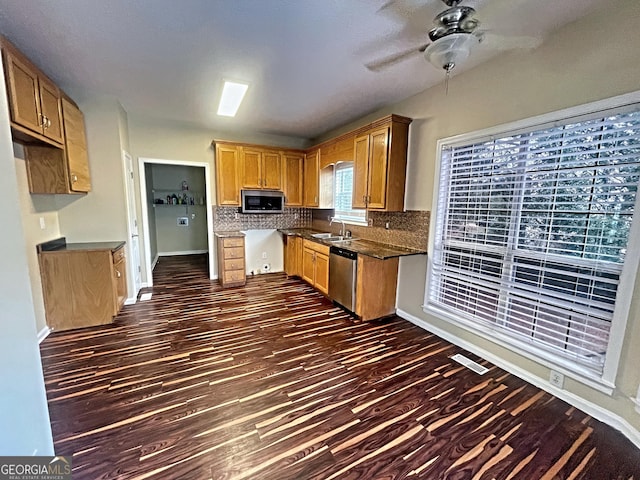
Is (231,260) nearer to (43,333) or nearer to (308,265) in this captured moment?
(308,265)

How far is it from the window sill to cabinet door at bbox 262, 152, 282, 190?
3605 mm

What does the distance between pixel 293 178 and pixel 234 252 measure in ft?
5.97

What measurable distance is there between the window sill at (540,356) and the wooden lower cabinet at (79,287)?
3.83 meters

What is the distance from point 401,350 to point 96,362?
286 centimetres

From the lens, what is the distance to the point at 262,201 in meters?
5.12

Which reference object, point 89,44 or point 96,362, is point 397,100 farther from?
point 96,362

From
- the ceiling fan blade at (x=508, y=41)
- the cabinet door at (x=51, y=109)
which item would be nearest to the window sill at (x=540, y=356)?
the ceiling fan blade at (x=508, y=41)

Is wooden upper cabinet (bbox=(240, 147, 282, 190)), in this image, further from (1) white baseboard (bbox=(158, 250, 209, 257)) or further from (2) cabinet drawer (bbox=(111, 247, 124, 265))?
(1) white baseboard (bbox=(158, 250, 209, 257))

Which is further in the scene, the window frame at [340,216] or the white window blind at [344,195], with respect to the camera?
the white window blind at [344,195]

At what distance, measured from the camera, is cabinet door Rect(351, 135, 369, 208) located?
355cm

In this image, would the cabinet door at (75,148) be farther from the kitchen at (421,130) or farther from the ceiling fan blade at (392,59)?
the ceiling fan blade at (392,59)

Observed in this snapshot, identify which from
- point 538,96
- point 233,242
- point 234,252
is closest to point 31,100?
point 233,242

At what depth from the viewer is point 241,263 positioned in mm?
4680

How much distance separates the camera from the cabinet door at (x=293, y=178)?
5.19 m
